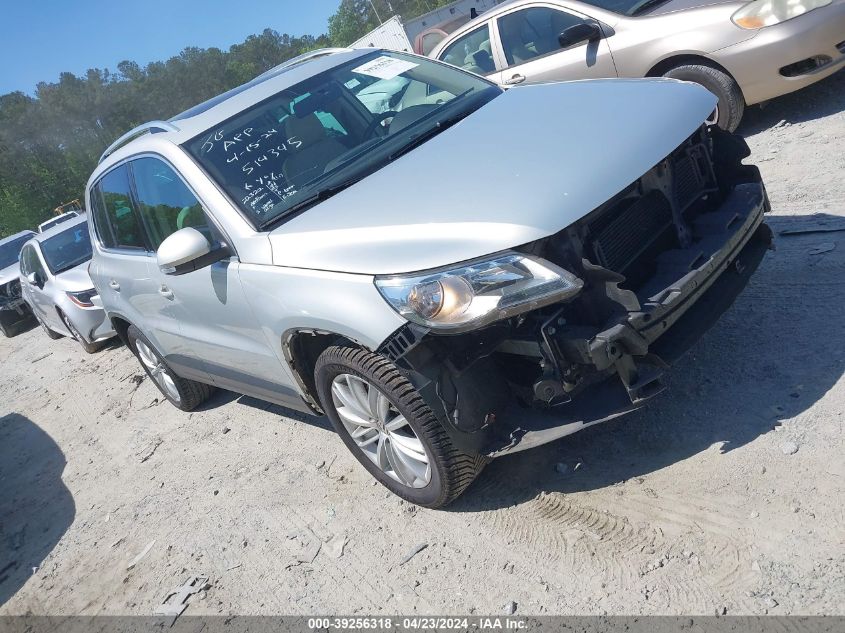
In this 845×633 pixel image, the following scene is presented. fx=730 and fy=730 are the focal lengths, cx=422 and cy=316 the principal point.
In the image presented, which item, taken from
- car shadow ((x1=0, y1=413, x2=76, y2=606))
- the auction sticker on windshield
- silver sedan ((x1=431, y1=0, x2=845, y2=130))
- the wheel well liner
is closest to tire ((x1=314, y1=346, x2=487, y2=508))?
the auction sticker on windshield

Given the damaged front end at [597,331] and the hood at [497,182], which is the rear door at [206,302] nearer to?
the hood at [497,182]

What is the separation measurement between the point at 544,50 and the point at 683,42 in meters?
1.50

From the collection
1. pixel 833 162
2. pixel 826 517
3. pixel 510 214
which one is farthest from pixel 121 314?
pixel 833 162

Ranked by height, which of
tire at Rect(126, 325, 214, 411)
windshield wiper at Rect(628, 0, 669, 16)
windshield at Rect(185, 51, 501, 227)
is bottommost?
tire at Rect(126, 325, 214, 411)

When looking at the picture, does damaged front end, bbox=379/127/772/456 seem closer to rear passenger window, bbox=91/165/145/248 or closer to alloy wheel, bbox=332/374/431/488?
alloy wheel, bbox=332/374/431/488

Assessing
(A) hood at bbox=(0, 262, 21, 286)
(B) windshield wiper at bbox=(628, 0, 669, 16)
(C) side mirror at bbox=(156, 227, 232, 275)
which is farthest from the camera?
(A) hood at bbox=(0, 262, 21, 286)

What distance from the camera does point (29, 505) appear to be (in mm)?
5348

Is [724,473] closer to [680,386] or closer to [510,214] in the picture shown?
[680,386]

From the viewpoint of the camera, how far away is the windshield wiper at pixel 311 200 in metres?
3.41

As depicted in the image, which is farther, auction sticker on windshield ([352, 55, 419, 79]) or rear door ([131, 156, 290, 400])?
auction sticker on windshield ([352, 55, 419, 79])

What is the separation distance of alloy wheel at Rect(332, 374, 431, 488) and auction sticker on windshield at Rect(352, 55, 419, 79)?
2.03 metres

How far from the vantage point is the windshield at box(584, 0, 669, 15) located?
6668 millimetres

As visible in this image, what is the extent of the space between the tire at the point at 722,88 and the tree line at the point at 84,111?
93.3ft

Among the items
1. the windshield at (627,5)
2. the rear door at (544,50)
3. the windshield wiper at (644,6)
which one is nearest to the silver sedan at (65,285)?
the rear door at (544,50)
